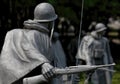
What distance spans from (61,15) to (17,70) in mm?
21339

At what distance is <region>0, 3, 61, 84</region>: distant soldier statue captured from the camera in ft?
25.1

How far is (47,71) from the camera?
7473 mm

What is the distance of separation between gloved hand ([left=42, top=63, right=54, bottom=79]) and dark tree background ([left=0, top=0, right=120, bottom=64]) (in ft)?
44.1

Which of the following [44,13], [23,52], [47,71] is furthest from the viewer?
[44,13]

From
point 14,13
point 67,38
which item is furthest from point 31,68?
point 67,38

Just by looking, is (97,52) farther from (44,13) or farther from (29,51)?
(29,51)

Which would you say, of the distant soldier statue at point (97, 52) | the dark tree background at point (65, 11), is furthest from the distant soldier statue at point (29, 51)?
the dark tree background at point (65, 11)

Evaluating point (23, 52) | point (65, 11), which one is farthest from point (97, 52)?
point (65, 11)

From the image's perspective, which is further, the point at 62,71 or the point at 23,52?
the point at 23,52

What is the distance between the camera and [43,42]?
7.77 meters

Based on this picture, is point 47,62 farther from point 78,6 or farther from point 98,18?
point 98,18

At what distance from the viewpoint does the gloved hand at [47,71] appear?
24.5 feet

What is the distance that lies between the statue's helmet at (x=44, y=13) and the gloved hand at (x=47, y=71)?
2.02 ft

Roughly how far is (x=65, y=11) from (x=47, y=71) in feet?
71.2
